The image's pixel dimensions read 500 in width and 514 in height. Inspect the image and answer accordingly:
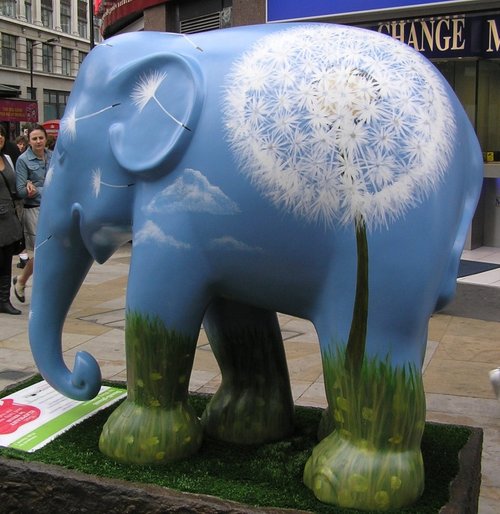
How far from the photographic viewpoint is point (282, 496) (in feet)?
7.43

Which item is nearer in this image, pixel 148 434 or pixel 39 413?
pixel 148 434

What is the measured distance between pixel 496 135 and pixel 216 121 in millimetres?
8326

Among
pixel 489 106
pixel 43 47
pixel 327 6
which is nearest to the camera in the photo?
pixel 327 6

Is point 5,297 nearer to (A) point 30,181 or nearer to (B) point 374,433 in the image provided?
(A) point 30,181

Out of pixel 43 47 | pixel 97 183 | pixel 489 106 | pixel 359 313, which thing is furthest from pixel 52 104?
pixel 359 313

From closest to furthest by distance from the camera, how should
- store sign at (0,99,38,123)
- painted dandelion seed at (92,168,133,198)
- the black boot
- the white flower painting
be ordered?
the white flower painting
painted dandelion seed at (92,168,133,198)
the black boot
store sign at (0,99,38,123)

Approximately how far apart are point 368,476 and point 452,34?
727cm

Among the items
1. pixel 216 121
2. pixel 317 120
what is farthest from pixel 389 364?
pixel 216 121

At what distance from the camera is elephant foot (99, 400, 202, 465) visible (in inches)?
95.0

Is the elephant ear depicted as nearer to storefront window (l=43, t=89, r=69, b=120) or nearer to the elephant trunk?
the elephant trunk

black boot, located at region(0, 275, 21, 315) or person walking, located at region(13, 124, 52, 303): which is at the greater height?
person walking, located at region(13, 124, 52, 303)

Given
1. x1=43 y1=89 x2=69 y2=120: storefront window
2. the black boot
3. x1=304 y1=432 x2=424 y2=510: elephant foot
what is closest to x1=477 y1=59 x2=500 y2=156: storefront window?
the black boot

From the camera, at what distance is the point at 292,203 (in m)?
2.03

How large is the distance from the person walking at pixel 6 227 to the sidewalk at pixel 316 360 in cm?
20
